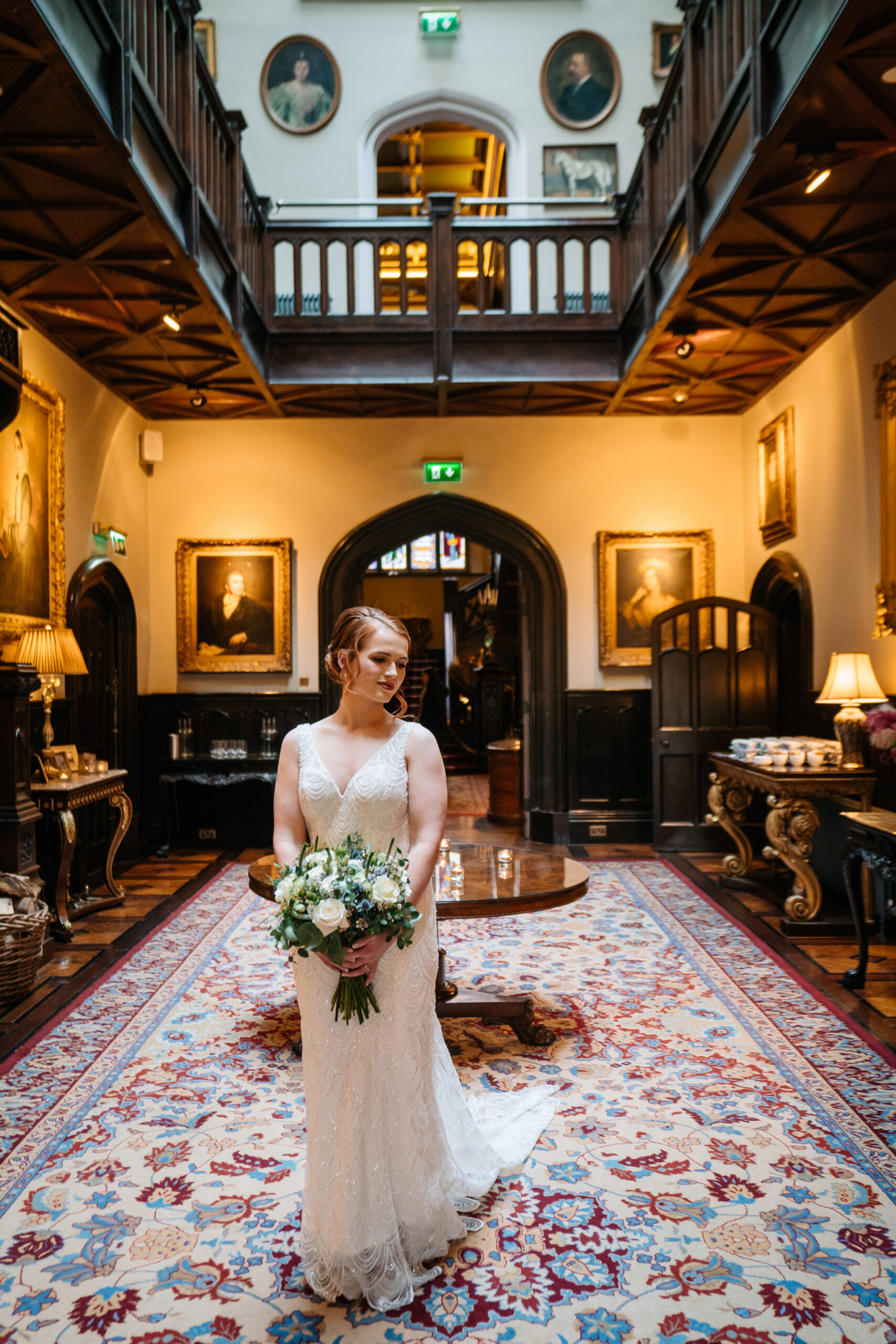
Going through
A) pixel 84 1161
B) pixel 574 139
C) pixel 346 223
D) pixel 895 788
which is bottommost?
pixel 84 1161

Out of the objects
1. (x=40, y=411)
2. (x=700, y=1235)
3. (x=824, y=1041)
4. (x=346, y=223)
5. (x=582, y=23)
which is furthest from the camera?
(x=582, y=23)

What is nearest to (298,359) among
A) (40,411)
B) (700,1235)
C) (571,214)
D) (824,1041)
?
(40,411)

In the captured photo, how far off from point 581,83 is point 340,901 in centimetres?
1105

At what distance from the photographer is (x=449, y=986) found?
4289mm

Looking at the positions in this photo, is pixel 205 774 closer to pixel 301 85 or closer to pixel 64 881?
pixel 64 881

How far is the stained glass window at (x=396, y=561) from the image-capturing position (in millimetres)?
19125

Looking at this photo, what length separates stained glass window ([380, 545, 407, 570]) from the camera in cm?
1912

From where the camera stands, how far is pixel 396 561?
1925cm

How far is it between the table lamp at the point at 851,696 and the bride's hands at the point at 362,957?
4.06 m

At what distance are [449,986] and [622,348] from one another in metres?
5.76

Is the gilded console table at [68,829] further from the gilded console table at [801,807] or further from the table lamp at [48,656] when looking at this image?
the gilded console table at [801,807]

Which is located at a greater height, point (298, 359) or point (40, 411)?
Result: point (298, 359)

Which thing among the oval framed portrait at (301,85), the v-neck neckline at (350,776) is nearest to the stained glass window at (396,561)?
the oval framed portrait at (301,85)

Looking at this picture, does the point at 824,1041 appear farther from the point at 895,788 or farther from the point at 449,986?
the point at 895,788
